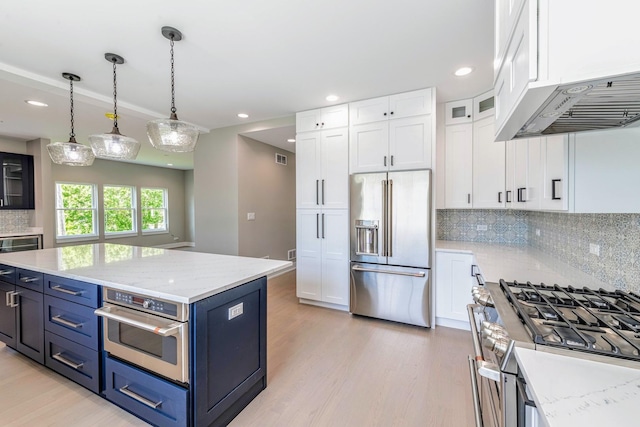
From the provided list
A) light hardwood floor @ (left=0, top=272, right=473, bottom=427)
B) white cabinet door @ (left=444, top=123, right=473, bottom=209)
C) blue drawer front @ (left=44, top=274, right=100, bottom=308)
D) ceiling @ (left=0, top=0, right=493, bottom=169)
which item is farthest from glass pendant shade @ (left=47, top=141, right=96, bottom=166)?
white cabinet door @ (left=444, top=123, right=473, bottom=209)

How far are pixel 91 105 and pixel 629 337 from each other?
4692mm

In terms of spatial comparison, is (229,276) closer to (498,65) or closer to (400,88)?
(498,65)

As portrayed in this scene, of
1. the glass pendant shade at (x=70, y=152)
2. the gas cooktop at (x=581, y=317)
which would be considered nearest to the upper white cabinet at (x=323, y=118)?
the glass pendant shade at (x=70, y=152)

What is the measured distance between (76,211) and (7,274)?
5209 millimetres

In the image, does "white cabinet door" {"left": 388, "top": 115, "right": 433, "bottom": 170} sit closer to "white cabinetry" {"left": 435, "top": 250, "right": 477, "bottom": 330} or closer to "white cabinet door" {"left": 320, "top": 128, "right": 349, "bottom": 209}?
"white cabinet door" {"left": 320, "top": 128, "right": 349, "bottom": 209}

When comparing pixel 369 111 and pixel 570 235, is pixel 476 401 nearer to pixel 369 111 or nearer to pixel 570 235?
A: pixel 570 235

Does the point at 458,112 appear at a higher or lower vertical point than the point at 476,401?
higher

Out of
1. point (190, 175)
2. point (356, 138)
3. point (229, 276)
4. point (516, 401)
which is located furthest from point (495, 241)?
point (190, 175)

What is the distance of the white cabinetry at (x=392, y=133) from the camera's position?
2918 mm

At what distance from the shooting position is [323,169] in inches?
137

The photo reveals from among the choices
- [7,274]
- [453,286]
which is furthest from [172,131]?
[453,286]

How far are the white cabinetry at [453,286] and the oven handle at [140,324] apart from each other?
100 inches

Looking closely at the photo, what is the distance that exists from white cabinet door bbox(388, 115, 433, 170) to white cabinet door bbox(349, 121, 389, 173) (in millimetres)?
70

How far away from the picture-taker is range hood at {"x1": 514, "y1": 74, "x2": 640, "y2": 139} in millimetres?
765
